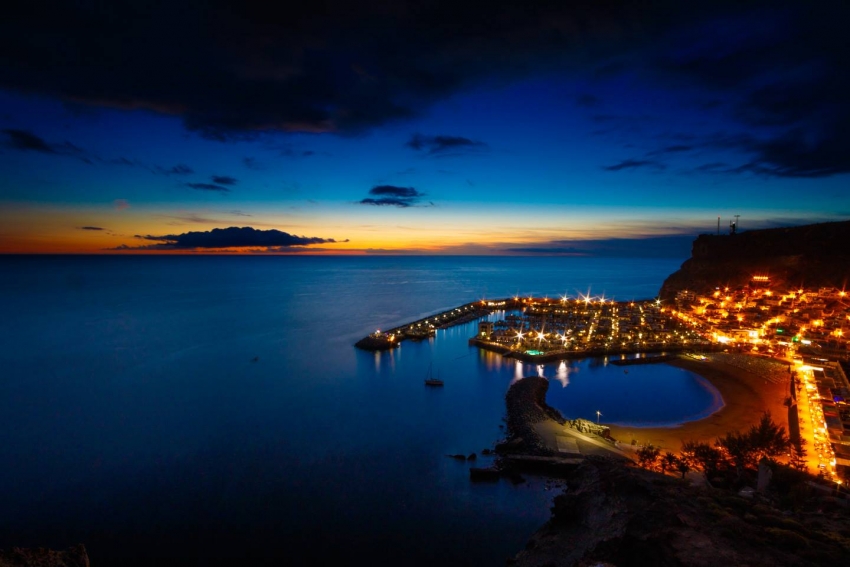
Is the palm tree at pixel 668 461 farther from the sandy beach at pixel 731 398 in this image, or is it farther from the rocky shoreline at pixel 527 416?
the rocky shoreline at pixel 527 416

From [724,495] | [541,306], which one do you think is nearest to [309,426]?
[724,495]

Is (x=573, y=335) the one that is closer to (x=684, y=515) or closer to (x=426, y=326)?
(x=426, y=326)

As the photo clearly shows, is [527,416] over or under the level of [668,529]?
under

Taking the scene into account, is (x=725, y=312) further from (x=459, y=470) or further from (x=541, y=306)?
(x=459, y=470)

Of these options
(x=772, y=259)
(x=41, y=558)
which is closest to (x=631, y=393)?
(x=41, y=558)

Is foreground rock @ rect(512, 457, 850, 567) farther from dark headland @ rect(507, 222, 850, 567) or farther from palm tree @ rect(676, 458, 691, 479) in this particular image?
palm tree @ rect(676, 458, 691, 479)

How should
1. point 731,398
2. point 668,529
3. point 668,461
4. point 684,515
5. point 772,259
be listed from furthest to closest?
1. point 772,259
2. point 731,398
3. point 668,461
4. point 684,515
5. point 668,529

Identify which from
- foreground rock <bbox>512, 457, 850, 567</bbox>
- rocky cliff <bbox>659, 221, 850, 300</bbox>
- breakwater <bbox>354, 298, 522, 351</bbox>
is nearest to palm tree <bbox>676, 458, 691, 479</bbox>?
foreground rock <bbox>512, 457, 850, 567</bbox>
